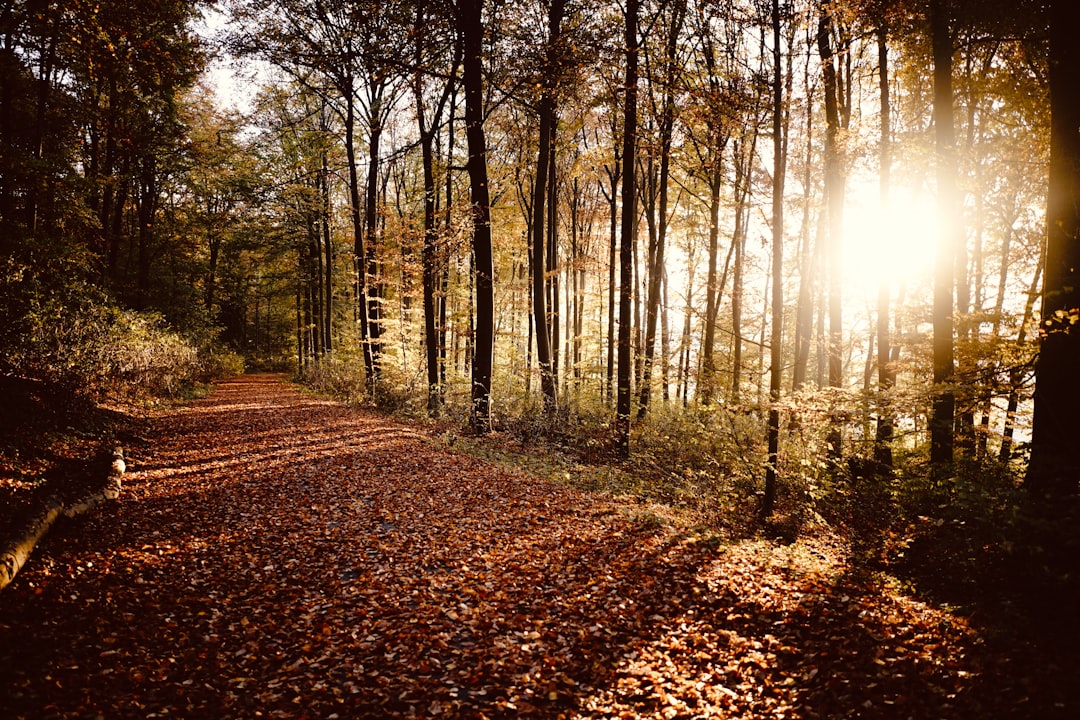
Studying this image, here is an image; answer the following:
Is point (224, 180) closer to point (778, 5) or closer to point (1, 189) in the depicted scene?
point (1, 189)

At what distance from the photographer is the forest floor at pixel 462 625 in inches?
145

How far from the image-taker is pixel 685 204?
20609mm

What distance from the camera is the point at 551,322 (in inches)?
832

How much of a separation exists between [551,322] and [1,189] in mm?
16061

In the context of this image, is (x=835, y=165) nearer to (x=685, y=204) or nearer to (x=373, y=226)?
(x=685, y=204)

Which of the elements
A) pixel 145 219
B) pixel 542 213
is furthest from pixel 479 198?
pixel 145 219

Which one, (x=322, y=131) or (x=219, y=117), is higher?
(x=219, y=117)

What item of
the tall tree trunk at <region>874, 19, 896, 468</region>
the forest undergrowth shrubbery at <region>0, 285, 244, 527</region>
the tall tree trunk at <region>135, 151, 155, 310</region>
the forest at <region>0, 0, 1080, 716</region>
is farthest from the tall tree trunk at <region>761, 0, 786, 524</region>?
the tall tree trunk at <region>135, 151, 155, 310</region>

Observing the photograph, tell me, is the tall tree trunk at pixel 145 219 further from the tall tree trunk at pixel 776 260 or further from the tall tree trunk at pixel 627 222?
the tall tree trunk at pixel 776 260

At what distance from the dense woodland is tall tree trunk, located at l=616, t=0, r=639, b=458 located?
0.07 m

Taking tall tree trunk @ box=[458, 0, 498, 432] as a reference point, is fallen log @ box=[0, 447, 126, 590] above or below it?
below

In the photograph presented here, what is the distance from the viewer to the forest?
6094 mm

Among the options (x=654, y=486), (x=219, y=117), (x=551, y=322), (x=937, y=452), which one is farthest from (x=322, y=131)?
(x=937, y=452)

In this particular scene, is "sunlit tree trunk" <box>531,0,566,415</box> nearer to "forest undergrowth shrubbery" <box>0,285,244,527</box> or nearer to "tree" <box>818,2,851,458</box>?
"tree" <box>818,2,851,458</box>
